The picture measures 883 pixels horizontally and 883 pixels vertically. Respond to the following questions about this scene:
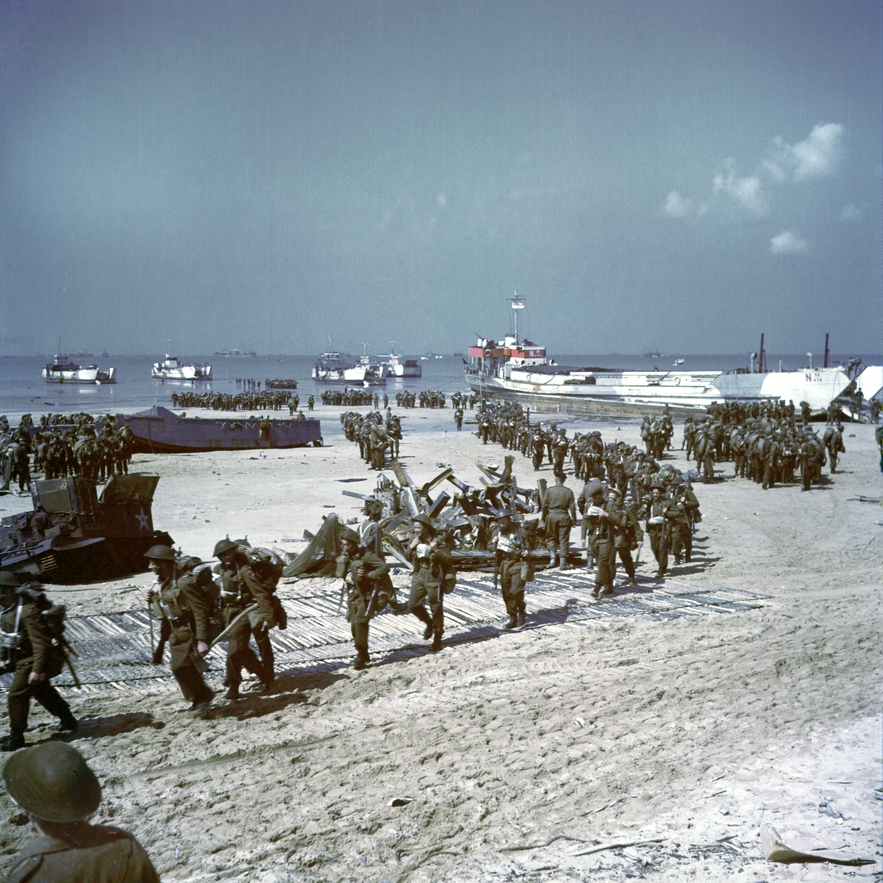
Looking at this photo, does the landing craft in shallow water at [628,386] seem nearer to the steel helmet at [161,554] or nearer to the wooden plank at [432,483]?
the wooden plank at [432,483]

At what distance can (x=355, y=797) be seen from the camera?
5500 mm

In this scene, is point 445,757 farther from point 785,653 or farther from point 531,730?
point 785,653

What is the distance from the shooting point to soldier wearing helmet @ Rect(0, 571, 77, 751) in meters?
6.00

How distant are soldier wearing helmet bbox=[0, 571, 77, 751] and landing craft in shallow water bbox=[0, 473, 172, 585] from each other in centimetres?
624

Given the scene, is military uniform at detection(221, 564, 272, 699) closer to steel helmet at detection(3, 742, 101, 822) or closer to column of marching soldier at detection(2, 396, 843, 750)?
column of marching soldier at detection(2, 396, 843, 750)

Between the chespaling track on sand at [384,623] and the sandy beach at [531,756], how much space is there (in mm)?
173

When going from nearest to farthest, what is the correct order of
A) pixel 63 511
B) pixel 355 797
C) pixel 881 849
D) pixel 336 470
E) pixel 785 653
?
pixel 881 849 < pixel 355 797 < pixel 785 653 < pixel 63 511 < pixel 336 470

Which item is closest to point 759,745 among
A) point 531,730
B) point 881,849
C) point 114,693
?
point 881,849

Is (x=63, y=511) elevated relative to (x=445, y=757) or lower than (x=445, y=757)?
elevated

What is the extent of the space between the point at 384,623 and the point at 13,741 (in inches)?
181

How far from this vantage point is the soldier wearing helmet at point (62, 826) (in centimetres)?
225

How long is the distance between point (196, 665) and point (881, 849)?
5391 millimetres

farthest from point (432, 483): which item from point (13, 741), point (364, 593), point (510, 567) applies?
point (13, 741)

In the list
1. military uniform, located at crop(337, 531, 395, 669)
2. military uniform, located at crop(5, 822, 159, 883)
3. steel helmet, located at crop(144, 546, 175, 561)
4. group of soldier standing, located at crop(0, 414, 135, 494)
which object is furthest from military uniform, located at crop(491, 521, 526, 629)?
group of soldier standing, located at crop(0, 414, 135, 494)
